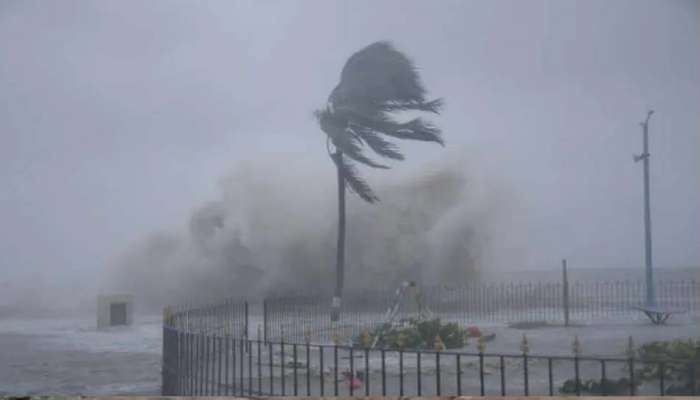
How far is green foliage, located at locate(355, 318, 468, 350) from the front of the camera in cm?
568

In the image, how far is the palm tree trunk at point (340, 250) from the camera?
589 cm

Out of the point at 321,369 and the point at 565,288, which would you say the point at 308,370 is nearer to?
the point at 321,369

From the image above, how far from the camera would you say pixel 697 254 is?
225 inches

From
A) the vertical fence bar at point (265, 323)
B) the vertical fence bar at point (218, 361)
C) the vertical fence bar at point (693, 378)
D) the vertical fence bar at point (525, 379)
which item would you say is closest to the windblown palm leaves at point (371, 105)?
the vertical fence bar at point (265, 323)

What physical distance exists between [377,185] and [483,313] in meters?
1.17

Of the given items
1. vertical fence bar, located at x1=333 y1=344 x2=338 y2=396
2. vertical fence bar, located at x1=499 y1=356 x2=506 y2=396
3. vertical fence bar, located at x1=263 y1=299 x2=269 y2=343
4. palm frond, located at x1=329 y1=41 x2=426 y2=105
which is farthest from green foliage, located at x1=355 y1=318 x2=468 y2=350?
palm frond, located at x1=329 y1=41 x2=426 y2=105

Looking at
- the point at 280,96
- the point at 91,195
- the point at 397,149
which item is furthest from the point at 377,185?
the point at 91,195

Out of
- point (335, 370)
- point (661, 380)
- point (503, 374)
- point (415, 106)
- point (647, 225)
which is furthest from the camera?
point (415, 106)

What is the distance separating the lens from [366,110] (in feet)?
19.5

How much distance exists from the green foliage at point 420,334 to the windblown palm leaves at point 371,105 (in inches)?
36.6

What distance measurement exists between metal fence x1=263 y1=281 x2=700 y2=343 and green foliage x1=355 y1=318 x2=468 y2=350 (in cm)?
7

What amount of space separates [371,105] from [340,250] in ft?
3.49

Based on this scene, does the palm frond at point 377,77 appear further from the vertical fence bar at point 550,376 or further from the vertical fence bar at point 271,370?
the vertical fence bar at point 550,376

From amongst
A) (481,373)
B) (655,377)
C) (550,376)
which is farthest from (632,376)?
(481,373)
